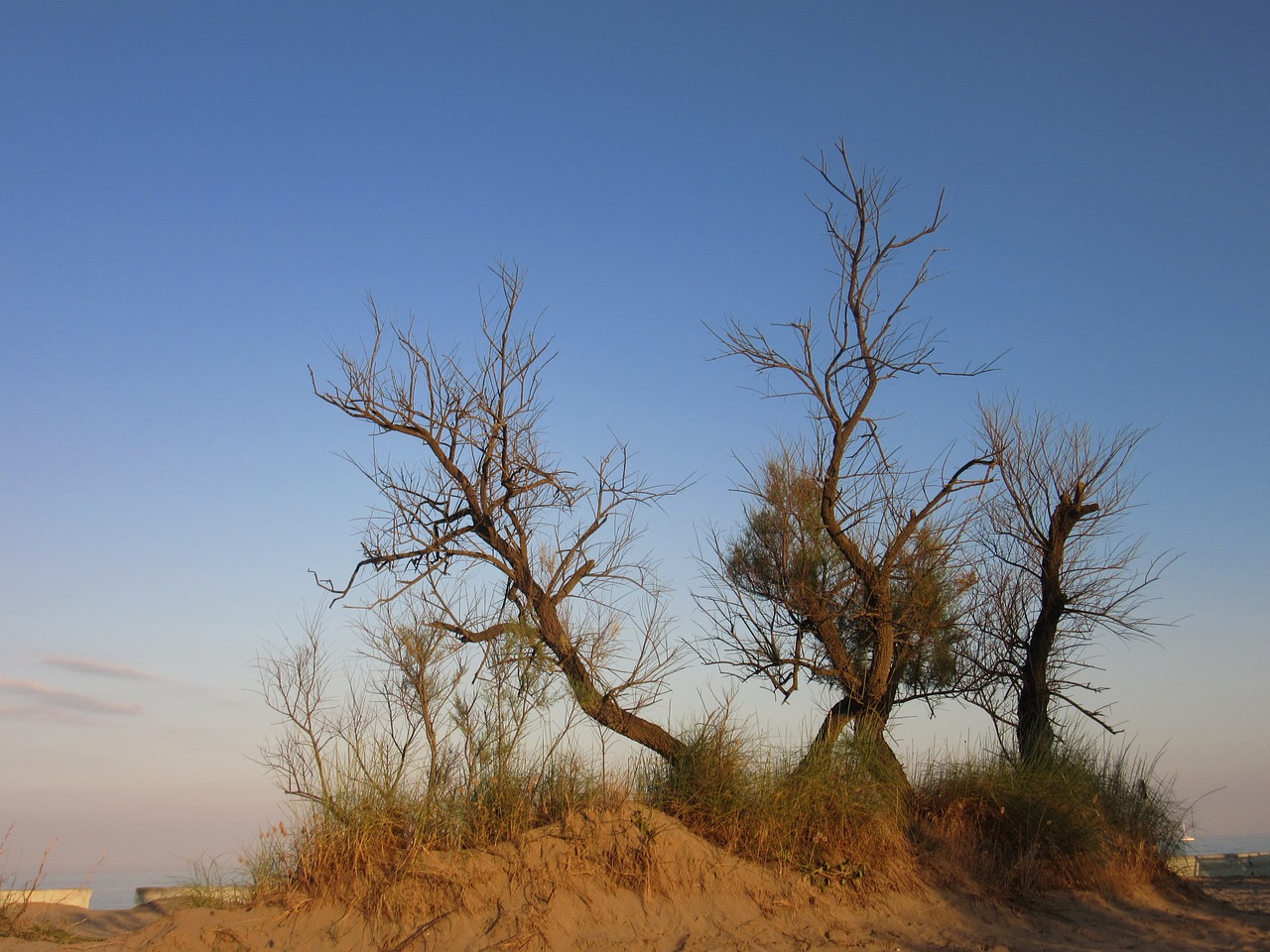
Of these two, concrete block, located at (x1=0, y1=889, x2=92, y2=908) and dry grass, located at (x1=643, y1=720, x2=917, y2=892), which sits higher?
dry grass, located at (x1=643, y1=720, x2=917, y2=892)

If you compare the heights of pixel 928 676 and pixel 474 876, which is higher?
pixel 928 676

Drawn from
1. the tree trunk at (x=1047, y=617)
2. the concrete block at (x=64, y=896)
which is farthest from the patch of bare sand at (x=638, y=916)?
the concrete block at (x=64, y=896)

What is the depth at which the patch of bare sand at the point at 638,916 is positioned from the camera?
25.5 ft

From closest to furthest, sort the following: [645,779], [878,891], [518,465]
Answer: [878,891]
[645,779]
[518,465]

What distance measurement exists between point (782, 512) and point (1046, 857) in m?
5.21

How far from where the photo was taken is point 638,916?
826cm

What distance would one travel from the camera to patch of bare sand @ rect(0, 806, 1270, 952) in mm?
7773

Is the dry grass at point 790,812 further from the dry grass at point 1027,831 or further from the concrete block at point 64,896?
the concrete block at point 64,896

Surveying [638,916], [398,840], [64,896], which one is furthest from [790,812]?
[64,896]

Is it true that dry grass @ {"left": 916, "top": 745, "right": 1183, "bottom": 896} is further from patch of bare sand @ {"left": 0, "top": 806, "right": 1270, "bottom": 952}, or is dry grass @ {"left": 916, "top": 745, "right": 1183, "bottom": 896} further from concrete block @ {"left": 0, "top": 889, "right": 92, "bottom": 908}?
concrete block @ {"left": 0, "top": 889, "right": 92, "bottom": 908}

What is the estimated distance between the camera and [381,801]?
8367 millimetres

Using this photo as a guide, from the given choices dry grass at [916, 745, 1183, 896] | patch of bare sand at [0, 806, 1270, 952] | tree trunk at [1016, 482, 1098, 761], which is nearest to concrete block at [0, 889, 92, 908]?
patch of bare sand at [0, 806, 1270, 952]

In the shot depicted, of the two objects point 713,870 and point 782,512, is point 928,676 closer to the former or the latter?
point 782,512

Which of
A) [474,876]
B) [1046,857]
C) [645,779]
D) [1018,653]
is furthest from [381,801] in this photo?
[1018,653]
